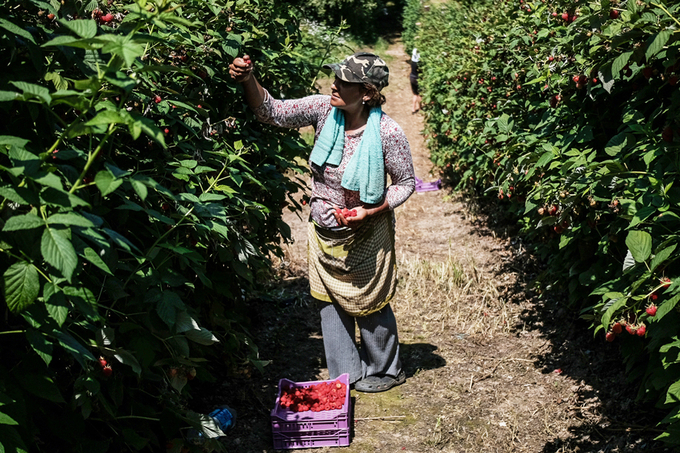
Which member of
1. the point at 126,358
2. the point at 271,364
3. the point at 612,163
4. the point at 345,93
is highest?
the point at 612,163

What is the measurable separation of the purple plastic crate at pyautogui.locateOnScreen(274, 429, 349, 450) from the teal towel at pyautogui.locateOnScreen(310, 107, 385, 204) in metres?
1.10

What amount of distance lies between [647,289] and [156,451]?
188 cm

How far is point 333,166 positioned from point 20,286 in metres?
1.97

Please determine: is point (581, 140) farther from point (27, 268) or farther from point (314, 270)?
point (27, 268)

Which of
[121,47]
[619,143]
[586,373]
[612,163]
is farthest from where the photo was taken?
[586,373]

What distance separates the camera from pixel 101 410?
2051mm

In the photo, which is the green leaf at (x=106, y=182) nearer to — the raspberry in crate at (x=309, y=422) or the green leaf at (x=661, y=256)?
the green leaf at (x=661, y=256)

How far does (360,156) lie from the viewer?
3158 millimetres

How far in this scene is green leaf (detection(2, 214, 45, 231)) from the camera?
1.36 meters

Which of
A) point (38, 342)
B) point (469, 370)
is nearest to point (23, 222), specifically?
point (38, 342)

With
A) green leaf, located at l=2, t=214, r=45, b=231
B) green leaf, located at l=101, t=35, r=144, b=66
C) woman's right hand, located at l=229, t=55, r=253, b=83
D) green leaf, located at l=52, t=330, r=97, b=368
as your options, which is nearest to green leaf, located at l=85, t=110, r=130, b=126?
green leaf, located at l=101, t=35, r=144, b=66

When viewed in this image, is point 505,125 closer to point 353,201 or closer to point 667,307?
point 353,201

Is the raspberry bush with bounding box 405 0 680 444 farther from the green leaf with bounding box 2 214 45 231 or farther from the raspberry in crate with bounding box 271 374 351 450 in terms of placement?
the green leaf with bounding box 2 214 45 231

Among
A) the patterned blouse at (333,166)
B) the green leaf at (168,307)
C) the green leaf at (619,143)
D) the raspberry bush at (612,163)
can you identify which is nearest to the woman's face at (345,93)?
the patterned blouse at (333,166)
